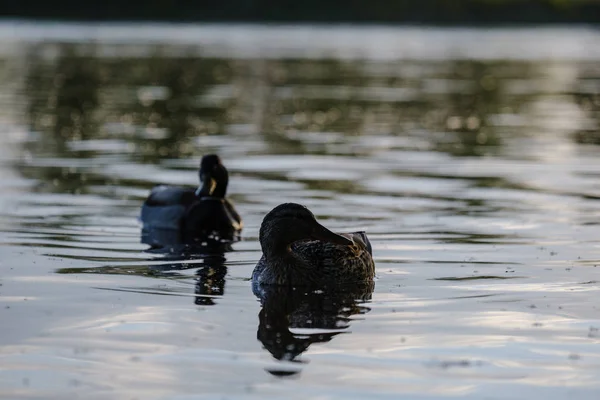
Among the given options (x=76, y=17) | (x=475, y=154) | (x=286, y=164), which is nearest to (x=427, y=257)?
(x=286, y=164)

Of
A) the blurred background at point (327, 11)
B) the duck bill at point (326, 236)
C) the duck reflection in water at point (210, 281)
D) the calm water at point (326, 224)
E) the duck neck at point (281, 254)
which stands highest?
the blurred background at point (327, 11)

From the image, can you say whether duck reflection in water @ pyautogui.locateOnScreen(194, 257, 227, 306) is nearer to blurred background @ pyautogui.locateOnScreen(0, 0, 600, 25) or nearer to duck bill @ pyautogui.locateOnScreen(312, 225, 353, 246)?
duck bill @ pyautogui.locateOnScreen(312, 225, 353, 246)

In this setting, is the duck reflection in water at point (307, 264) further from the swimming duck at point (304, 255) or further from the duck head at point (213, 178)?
the duck head at point (213, 178)

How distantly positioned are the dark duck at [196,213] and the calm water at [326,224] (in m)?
0.34

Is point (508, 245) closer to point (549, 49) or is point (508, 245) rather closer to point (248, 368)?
point (248, 368)

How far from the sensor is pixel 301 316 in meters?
10.9

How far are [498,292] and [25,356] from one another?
422 cm

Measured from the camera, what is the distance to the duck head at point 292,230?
1217 cm

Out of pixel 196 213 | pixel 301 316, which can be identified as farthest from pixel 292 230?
pixel 196 213

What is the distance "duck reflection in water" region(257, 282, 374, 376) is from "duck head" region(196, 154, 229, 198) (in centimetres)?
460

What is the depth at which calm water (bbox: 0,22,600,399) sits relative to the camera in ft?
29.3

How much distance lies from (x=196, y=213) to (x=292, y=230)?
Result: 4.25 meters

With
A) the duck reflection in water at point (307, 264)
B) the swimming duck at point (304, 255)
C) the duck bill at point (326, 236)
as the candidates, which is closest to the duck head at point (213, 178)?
the duck reflection in water at point (307, 264)

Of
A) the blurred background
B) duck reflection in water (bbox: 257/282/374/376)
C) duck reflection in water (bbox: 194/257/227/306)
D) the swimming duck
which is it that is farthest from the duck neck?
the blurred background
